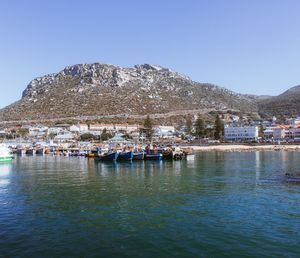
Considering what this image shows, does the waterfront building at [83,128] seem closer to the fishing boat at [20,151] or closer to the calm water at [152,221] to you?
the fishing boat at [20,151]

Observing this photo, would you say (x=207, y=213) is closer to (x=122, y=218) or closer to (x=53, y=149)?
(x=122, y=218)

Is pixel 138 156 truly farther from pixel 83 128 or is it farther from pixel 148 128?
pixel 83 128

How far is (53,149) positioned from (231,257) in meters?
112

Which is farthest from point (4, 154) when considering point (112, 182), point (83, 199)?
point (83, 199)

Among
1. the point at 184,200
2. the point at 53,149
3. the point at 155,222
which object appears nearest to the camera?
the point at 155,222

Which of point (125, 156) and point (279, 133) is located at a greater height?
point (279, 133)

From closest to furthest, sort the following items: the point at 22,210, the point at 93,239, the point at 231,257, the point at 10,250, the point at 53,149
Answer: the point at 231,257
the point at 10,250
the point at 93,239
the point at 22,210
the point at 53,149

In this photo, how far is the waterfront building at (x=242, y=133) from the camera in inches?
6411

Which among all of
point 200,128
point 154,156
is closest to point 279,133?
point 200,128

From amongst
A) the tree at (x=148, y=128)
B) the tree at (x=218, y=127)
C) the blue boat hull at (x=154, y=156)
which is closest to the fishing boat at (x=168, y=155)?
the blue boat hull at (x=154, y=156)

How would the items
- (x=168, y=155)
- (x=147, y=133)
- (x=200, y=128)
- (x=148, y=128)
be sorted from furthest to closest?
(x=200, y=128)
(x=147, y=133)
(x=148, y=128)
(x=168, y=155)

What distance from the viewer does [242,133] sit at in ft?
540

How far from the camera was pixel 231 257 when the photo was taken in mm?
14375

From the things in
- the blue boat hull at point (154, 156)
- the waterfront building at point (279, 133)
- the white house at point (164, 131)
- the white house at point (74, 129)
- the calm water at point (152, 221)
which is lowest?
the calm water at point (152, 221)
